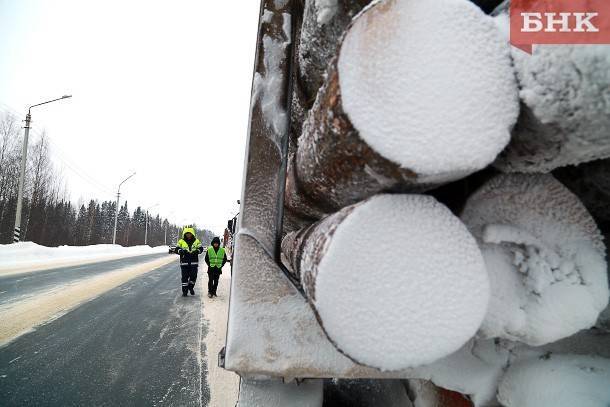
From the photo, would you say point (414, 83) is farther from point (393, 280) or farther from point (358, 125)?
point (393, 280)

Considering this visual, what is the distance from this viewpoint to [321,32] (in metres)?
0.98

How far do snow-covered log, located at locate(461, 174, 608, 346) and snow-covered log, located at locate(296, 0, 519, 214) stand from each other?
0.81ft

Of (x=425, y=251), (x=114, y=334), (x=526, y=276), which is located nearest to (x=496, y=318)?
(x=526, y=276)

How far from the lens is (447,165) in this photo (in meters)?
0.57

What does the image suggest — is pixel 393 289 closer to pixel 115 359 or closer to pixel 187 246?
pixel 115 359

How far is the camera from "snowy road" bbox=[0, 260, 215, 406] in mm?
2529

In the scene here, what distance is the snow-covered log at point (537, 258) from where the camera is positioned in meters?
0.74

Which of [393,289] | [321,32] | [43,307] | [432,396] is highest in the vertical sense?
[321,32]

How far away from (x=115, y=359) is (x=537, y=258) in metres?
3.65

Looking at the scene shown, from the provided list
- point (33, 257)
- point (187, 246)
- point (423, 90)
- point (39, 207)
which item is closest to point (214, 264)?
point (187, 246)

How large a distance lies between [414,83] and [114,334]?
450 cm

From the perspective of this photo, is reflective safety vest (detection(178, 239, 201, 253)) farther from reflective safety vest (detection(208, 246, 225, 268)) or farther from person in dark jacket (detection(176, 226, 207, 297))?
reflective safety vest (detection(208, 246, 225, 268))

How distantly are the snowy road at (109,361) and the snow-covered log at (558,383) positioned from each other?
7.38 ft

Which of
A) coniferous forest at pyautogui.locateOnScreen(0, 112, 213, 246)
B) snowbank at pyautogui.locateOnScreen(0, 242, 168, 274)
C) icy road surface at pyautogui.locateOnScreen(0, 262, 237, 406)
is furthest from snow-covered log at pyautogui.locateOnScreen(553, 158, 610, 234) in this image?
coniferous forest at pyautogui.locateOnScreen(0, 112, 213, 246)
